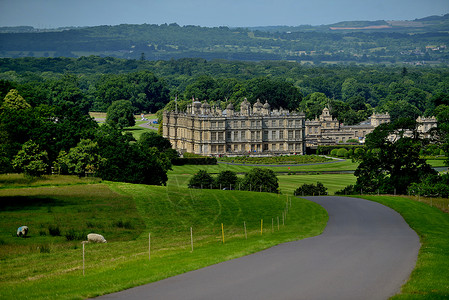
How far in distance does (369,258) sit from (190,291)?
37.8 ft

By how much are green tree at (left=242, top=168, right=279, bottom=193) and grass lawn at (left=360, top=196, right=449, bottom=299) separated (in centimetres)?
1768

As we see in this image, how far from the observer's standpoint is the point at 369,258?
39031 mm

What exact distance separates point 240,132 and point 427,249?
4221 inches

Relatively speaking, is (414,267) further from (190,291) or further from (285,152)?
(285,152)

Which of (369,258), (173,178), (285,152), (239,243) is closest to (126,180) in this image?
(173,178)

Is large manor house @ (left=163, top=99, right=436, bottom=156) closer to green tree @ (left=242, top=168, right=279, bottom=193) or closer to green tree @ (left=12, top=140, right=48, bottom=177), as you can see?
green tree @ (left=242, top=168, right=279, bottom=193)

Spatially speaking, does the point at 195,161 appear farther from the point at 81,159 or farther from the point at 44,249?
the point at 44,249

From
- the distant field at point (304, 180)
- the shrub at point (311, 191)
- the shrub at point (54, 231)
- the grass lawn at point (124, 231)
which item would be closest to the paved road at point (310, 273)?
the grass lawn at point (124, 231)

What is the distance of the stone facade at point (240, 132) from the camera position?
14538 centimetres

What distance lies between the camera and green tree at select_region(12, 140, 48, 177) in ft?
264

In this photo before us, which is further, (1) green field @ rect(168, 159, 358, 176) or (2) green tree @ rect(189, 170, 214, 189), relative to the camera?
(1) green field @ rect(168, 159, 358, 176)

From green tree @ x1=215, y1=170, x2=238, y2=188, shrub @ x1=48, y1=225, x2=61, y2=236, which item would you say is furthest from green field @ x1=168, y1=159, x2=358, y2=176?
shrub @ x1=48, y1=225, x2=61, y2=236

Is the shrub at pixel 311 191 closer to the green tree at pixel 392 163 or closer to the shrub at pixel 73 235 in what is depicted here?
the green tree at pixel 392 163

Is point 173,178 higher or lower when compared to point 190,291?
lower
